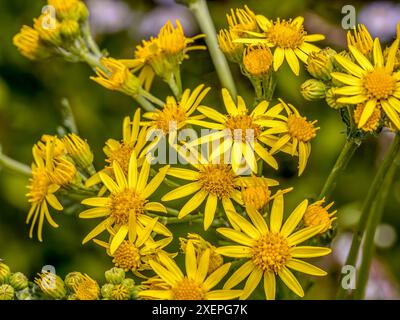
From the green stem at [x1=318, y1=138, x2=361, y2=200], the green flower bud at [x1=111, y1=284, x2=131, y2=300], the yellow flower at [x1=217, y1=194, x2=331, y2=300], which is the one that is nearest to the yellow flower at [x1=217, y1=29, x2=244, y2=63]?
the green stem at [x1=318, y1=138, x2=361, y2=200]

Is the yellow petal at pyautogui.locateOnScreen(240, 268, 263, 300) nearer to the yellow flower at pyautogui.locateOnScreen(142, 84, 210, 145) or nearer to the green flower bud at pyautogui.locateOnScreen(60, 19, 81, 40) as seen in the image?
the yellow flower at pyautogui.locateOnScreen(142, 84, 210, 145)

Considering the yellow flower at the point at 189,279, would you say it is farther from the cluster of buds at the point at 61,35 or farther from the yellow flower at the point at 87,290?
the cluster of buds at the point at 61,35

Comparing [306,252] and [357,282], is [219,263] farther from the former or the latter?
[357,282]

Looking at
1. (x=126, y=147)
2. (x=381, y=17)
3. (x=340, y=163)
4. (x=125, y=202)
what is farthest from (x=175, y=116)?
(x=381, y=17)

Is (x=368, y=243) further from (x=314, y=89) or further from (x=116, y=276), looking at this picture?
(x=116, y=276)

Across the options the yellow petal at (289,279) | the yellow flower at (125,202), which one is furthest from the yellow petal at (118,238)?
the yellow petal at (289,279)
